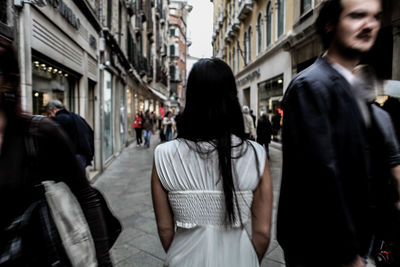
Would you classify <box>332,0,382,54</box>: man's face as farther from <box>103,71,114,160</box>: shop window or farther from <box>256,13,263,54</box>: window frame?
<box>256,13,263,54</box>: window frame

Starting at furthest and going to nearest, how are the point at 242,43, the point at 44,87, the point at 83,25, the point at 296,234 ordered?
the point at 242,43
the point at 83,25
the point at 44,87
the point at 296,234

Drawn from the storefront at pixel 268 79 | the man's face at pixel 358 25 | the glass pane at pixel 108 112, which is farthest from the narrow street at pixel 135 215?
the storefront at pixel 268 79

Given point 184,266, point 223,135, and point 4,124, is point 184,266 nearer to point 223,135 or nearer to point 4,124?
point 223,135

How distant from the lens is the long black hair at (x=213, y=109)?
1.34 meters

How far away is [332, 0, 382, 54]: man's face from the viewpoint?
1274 millimetres

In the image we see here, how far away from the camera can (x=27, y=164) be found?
3.63 feet

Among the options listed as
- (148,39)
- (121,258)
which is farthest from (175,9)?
(121,258)

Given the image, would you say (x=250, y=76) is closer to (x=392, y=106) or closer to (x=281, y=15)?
(x=281, y=15)

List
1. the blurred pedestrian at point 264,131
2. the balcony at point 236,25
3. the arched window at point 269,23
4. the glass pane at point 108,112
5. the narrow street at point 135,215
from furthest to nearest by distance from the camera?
1. the balcony at point 236,25
2. the arched window at point 269,23
3. the glass pane at point 108,112
4. the blurred pedestrian at point 264,131
5. the narrow street at point 135,215

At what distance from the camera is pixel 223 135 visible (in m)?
1.36

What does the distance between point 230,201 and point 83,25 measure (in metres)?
7.89

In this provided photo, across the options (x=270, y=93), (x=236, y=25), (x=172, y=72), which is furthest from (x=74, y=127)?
(x=172, y=72)

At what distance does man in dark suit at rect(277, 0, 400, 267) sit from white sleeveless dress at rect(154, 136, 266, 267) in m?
0.16

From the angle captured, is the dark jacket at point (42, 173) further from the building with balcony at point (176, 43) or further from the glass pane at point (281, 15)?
the building with balcony at point (176, 43)
